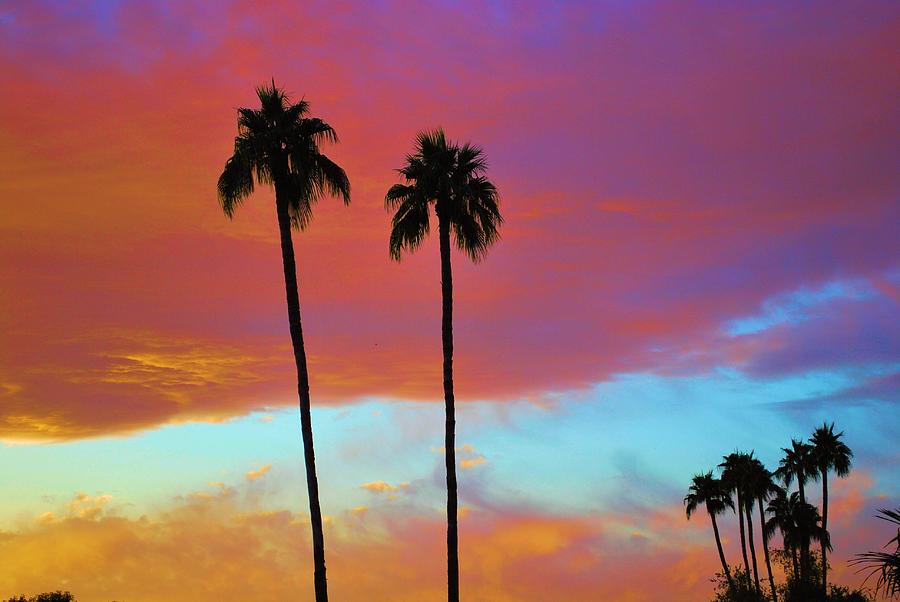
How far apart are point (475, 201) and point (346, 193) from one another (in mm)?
5948

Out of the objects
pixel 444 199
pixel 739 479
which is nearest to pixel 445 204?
pixel 444 199

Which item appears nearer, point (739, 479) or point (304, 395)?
→ point (304, 395)

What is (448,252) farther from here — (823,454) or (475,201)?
(823,454)

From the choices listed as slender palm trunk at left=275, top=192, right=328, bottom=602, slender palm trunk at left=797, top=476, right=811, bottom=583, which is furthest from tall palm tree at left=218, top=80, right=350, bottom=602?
slender palm trunk at left=797, top=476, right=811, bottom=583

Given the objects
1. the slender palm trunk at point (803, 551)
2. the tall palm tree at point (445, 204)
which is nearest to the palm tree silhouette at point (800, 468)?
the slender palm trunk at point (803, 551)

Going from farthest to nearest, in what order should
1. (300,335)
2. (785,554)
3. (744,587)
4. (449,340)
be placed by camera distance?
(785,554), (744,587), (449,340), (300,335)

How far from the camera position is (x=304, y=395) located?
34.2 meters

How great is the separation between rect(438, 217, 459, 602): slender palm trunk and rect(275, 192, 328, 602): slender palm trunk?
5.34 meters

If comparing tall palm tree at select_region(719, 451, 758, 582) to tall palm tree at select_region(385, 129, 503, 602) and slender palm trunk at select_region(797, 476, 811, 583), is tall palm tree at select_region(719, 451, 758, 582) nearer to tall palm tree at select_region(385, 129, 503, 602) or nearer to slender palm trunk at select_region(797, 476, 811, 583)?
slender palm trunk at select_region(797, 476, 811, 583)

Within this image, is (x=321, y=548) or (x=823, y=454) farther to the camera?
(x=823, y=454)

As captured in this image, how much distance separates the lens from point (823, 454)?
82250mm

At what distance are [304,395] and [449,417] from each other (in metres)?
6.49

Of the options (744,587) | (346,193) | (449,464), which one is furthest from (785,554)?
(346,193)

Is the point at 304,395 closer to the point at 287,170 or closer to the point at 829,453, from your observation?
the point at 287,170
